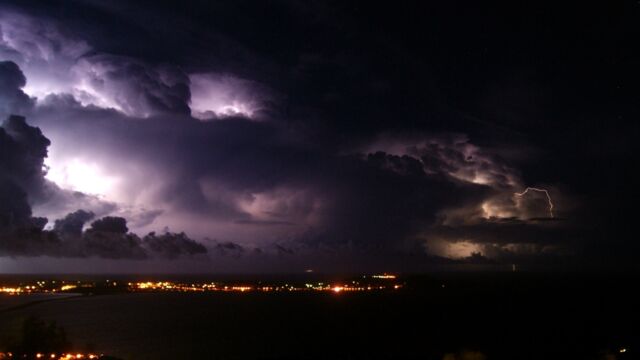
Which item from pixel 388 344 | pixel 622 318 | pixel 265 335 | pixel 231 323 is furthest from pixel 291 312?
pixel 622 318

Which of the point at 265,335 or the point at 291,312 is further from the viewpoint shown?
the point at 291,312

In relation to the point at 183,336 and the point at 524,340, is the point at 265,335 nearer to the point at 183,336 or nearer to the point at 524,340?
the point at 183,336

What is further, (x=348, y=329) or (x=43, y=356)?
(x=348, y=329)

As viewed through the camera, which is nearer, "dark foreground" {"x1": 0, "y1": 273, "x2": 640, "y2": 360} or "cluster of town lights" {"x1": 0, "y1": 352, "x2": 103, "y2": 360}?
"cluster of town lights" {"x1": 0, "y1": 352, "x2": 103, "y2": 360}

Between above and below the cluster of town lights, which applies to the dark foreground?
below

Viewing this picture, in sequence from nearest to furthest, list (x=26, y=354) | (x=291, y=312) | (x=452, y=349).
Result: (x=26, y=354) → (x=452, y=349) → (x=291, y=312)

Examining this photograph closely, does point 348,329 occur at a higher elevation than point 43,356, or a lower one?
lower

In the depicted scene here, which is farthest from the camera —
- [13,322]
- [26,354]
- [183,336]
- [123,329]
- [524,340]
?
[13,322]
